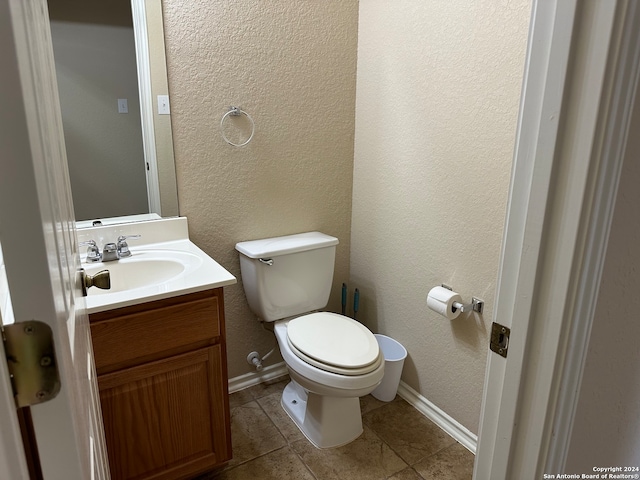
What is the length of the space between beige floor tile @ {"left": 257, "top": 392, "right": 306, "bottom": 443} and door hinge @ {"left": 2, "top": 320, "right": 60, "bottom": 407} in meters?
1.59

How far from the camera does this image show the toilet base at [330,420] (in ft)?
5.85

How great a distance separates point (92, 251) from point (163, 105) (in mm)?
628

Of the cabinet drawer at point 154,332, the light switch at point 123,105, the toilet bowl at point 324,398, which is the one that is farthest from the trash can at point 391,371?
the light switch at point 123,105

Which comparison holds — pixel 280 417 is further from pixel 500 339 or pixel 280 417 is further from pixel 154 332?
pixel 500 339

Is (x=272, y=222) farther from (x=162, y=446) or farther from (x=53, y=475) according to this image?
(x=53, y=475)

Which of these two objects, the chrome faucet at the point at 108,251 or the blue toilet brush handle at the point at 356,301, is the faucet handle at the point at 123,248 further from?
the blue toilet brush handle at the point at 356,301

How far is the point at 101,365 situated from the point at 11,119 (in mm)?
1095

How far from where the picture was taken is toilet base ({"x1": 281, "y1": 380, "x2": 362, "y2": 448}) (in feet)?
5.85

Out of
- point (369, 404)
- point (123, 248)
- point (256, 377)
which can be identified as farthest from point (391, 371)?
point (123, 248)

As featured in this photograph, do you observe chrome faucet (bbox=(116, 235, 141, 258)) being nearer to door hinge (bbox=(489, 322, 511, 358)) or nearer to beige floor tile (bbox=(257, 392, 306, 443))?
beige floor tile (bbox=(257, 392, 306, 443))

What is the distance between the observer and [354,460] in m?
1.73

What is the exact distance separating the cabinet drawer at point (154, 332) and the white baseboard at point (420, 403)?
2.59 ft

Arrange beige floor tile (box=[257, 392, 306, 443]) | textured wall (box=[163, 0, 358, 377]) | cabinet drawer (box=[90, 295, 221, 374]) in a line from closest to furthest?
cabinet drawer (box=[90, 295, 221, 374]) → textured wall (box=[163, 0, 358, 377]) → beige floor tile (box=[257, 392, 306, 443])

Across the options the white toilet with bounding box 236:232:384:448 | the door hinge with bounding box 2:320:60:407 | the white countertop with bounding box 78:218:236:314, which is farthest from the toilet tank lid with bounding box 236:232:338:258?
the door hinge with bounding box 2:320:60:407
